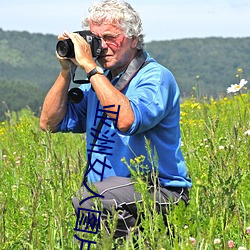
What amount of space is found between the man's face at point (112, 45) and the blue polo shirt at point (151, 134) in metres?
0.12

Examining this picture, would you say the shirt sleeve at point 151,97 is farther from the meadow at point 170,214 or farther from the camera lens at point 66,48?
the camera lens at point 66,48

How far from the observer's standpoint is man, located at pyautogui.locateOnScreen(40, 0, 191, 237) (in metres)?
3.19

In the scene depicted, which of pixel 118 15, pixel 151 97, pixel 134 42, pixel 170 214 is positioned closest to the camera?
pixel 170 214

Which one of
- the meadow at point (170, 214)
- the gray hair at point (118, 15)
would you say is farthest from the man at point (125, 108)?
the meadow at point (170, 214)

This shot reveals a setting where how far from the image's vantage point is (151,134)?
3.47 m

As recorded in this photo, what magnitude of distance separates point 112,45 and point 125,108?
1.66 ft

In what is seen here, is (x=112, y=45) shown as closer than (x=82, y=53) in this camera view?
No

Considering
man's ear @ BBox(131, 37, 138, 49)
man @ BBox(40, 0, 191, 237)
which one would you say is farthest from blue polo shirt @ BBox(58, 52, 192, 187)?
man's ear @ BBox(131, 37, 138, 49)

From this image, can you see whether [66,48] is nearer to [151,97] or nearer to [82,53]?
[82,53]

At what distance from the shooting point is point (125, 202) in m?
3.33

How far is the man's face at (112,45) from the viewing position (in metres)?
3.46

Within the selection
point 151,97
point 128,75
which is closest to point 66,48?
point 128,75

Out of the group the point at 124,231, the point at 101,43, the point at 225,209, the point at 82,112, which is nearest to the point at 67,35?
the point at 101,43

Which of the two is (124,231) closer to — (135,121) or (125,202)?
(125,202)
